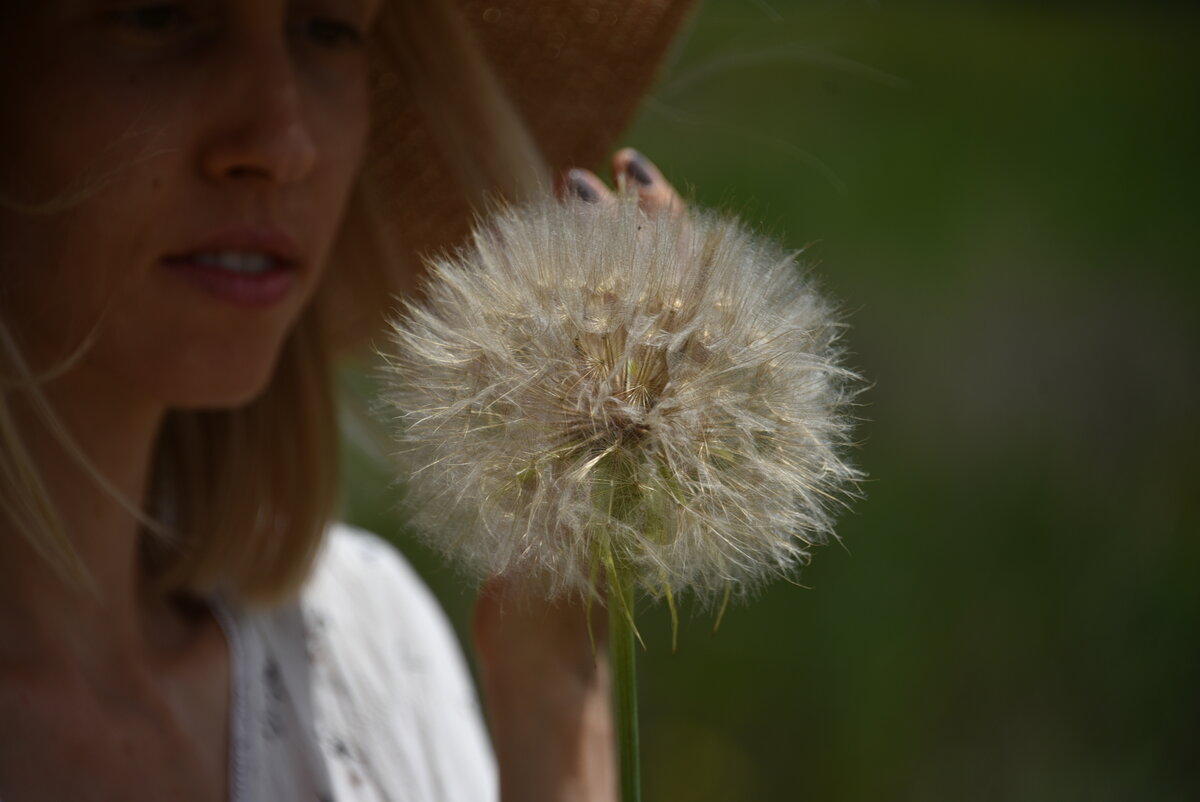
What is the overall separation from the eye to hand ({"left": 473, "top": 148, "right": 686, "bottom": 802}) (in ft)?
0.79

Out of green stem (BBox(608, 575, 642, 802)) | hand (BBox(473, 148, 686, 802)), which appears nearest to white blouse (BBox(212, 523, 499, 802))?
hand (BBox(473, 148, 686, 802))

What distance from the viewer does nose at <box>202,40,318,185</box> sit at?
880 mm

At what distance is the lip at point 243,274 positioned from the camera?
2.96 feet

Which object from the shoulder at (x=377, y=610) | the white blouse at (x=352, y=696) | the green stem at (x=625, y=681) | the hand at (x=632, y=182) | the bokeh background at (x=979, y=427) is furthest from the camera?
the bokeh background at (x=979, y=427)

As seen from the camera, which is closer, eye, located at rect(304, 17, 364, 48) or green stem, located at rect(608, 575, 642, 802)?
green stem, located at rect(608, 575, 642, 802)

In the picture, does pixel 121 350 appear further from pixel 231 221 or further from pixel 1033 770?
pixel 1033 770

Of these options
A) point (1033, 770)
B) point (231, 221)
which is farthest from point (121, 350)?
point (1033, 770)

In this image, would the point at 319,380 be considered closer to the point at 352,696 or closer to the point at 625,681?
the point at 352,696

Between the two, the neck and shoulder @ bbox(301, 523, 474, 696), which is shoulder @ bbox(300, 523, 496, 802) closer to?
shoulder @ bbox(301, 523, 474, 696)

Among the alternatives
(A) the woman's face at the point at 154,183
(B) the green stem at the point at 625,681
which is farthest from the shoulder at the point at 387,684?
(B) the green stem at the point at 625,681

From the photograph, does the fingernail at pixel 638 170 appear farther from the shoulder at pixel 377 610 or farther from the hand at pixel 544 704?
the shoulder at pixel 377 610

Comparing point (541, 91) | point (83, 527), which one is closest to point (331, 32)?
point (541, 91)

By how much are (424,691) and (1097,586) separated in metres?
2.74

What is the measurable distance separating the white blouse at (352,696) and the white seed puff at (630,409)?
2.14 feet
